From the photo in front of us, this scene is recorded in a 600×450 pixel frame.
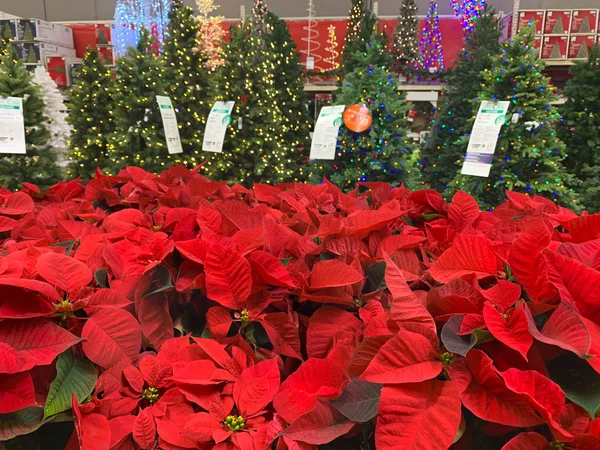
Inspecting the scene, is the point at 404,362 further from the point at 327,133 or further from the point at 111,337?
the point at 327,133

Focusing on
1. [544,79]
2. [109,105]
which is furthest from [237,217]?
Result: [109,105]

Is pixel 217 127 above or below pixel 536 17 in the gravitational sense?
below

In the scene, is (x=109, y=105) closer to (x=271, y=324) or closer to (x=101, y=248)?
(x=101, y=248)

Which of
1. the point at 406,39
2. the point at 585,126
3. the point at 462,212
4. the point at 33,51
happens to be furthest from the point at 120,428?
the point at 33,51

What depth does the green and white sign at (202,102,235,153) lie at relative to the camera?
8.67 ft

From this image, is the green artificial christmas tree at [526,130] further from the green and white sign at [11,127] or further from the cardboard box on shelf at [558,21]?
the green and white sign at [11,127]

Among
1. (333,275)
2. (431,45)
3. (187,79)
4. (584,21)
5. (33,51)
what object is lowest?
(333,275)

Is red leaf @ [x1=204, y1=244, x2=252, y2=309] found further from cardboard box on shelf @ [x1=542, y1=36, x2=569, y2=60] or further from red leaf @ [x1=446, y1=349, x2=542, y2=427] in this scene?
cardboard box on shelf @ [x1=542, y1=36, x2=569, y2=60]

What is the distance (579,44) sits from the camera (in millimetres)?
4105

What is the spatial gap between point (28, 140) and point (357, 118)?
1.99 meters

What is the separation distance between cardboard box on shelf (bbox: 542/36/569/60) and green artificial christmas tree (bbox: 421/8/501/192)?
1.56 feet

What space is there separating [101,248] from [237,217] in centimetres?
21

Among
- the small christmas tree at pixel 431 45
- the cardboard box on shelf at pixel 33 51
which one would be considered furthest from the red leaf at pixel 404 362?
the cardboard box on shelf at pixel 33 51

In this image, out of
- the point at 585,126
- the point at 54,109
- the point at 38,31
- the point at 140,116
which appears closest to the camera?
the point at 585,126
